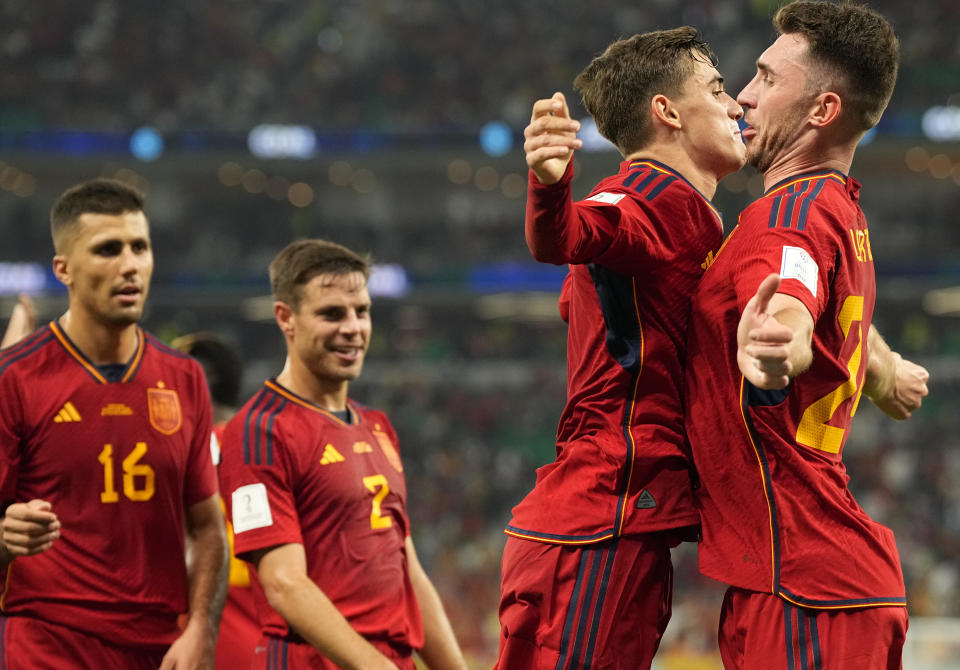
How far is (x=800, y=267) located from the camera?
257 centimetres

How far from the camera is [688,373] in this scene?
3012 mm

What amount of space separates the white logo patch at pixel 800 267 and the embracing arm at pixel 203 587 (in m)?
2.62

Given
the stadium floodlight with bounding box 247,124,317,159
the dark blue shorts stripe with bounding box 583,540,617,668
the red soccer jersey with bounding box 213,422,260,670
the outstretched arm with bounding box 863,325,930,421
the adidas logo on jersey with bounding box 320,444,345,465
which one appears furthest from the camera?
the stadium floodlight with bounding box 247,124,317,159

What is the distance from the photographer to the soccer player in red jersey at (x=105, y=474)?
3961 mm

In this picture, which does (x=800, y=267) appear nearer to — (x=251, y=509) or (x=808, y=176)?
(x=808, y=176)

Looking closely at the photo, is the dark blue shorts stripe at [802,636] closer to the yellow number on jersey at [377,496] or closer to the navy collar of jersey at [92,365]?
the yellow number on jersey at [377,496]

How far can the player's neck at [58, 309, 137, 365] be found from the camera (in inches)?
164

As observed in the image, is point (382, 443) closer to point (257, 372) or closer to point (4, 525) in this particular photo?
point (4, 525)

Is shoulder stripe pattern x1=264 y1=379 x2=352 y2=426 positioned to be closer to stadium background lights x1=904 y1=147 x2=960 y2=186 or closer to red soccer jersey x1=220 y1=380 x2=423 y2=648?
red soccer jersey x1=220 y1=380 x2=423 y2=648

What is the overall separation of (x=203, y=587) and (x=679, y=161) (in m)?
2.41

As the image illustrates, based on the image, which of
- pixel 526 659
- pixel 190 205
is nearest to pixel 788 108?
pixel 526 659

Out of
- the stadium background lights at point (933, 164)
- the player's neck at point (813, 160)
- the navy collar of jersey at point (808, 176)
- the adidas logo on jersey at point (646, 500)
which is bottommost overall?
the adidas logo on jersey at point (646, 500)

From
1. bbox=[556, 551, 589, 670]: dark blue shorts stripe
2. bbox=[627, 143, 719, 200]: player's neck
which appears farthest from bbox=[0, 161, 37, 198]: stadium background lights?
bbox=[556, 551, 589, 670]: dark blue shorts stripe

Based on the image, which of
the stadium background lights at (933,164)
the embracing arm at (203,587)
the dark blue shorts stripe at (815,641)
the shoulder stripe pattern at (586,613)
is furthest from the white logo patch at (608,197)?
the stadium background lights at (933,164)
